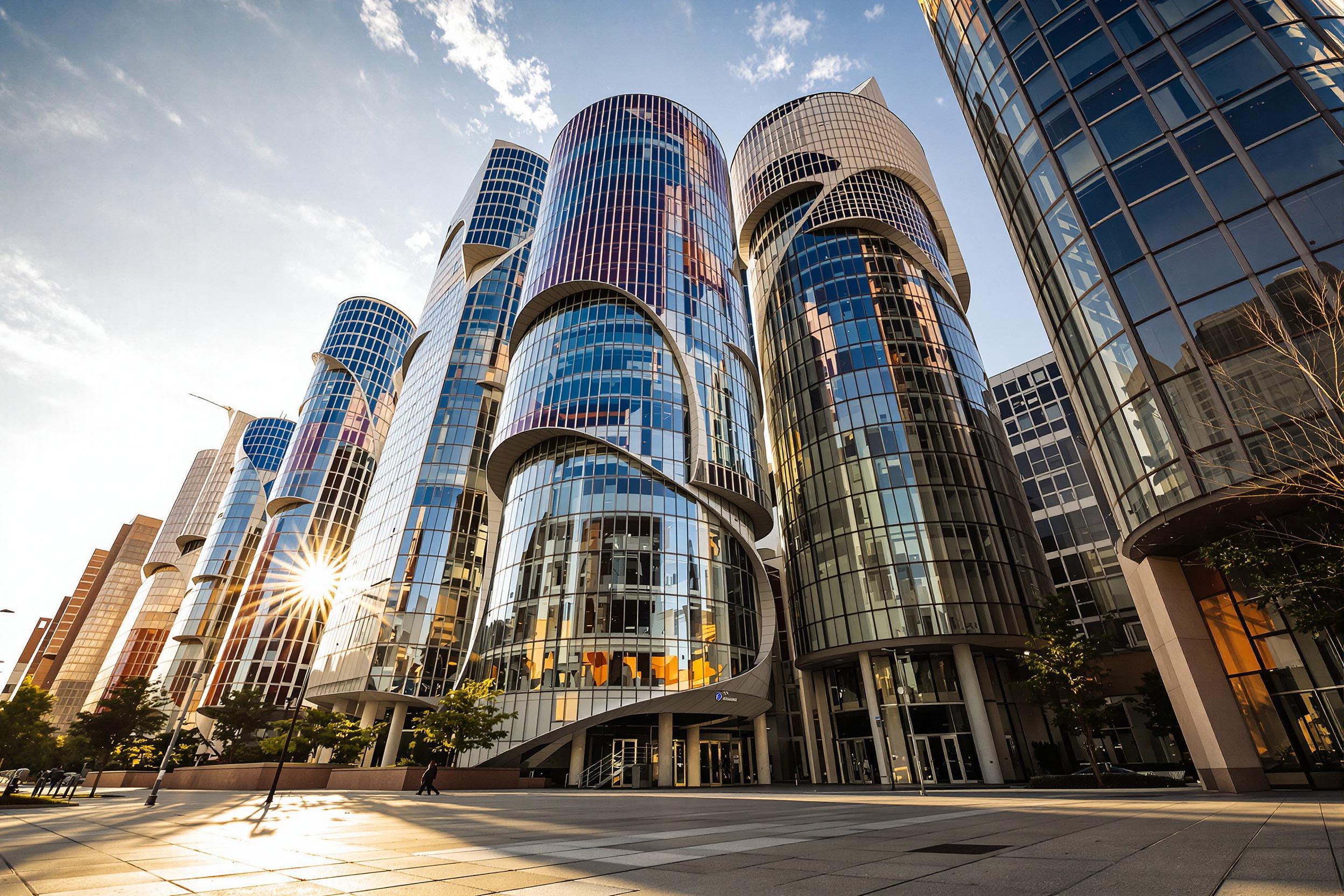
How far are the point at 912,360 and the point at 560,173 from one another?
45537 mm

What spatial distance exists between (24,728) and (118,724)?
62.4ft

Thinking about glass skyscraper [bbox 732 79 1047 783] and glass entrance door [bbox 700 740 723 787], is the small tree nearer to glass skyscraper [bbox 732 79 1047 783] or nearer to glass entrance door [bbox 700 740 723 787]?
glass skyscraper [bbox 732 79 1047 783]

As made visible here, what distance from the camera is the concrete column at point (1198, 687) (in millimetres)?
19172

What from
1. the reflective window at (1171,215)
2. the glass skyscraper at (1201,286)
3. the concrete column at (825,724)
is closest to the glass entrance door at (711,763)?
the concrete column at (825,724)

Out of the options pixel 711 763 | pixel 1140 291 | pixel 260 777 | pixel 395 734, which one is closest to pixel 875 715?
pixel 711 763

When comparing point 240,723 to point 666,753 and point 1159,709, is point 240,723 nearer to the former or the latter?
point 666,753

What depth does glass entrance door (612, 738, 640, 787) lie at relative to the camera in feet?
144

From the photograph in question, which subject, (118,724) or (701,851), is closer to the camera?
(701,851)

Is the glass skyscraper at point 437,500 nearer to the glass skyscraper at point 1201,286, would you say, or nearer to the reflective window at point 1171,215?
the glass skyscraper at point 1201,286

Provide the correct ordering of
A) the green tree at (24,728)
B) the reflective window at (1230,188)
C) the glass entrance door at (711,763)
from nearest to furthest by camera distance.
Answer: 1. the reflective window at (1230,188)
2. the green tree at (24,728)
3. the glass entrance door at (711,763)

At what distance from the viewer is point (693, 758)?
46.9m

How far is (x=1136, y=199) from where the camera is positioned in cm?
2164

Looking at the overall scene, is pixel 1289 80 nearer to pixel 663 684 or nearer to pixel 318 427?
pixel 663 684

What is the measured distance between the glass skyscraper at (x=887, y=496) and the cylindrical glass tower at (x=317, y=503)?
2531 inches
